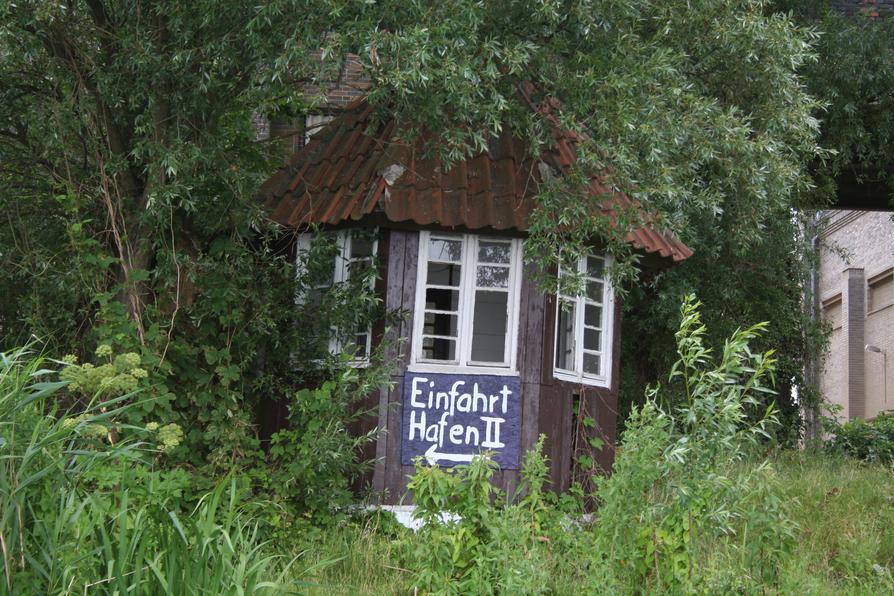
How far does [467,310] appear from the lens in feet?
36.0

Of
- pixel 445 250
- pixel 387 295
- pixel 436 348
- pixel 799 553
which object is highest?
pixel 445 250

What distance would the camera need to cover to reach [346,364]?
33.9 ft

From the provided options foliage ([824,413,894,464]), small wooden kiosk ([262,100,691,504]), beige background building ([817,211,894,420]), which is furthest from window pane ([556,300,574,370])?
beige background building ([817,211,894,420])

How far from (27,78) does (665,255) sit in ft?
21.2

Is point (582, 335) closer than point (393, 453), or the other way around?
point (393, 453)

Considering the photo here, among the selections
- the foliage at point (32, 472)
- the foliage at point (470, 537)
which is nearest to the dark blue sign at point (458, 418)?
the foliage at point (470, 537)

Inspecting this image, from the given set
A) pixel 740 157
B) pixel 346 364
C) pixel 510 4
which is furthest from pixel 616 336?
pixel 510 4

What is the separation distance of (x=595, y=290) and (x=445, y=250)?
69.6 inches

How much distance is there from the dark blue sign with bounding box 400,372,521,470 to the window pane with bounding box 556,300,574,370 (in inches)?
32.9

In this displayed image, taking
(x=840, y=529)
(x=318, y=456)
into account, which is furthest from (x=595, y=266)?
(x=318, y=456)

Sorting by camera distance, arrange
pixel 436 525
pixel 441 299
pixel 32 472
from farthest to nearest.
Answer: pixel 441 299
pixel 436 525
pixel 32 472

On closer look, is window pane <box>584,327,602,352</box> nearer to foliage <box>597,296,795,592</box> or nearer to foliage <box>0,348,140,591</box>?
foliage <box>597,296,795,592</box>

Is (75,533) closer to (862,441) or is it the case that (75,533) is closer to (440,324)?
(440,324)

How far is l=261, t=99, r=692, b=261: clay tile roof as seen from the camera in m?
10.8
